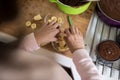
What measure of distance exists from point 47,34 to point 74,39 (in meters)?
0.10

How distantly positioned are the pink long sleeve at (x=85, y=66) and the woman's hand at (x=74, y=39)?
0.03 m

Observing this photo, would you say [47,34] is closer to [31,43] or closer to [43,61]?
[31,43]

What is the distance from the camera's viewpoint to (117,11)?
957 millimetres

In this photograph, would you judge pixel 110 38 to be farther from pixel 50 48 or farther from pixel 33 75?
pixel 33 75

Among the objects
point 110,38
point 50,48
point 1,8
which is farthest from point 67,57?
point 1,8

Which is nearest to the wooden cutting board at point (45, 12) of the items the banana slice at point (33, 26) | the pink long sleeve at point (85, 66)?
the banana slice at point (33, 26)

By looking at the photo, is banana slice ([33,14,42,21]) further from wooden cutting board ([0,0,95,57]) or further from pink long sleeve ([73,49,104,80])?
pink long sleeve ([73,49,104,80])

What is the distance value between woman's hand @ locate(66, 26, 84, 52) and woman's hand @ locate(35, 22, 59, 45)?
0.05m

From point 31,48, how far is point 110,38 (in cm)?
30

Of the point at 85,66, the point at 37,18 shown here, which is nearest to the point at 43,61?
the point at 85,66

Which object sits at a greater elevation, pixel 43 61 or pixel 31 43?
pixel 43 61

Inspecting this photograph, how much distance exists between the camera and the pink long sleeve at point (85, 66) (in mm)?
821

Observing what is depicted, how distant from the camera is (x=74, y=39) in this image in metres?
0.90

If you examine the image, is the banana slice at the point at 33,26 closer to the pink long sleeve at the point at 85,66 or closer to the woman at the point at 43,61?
the woman at the point at 43,61
